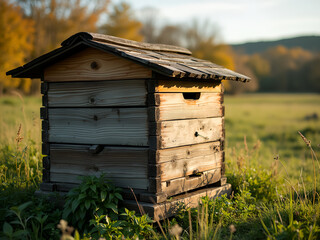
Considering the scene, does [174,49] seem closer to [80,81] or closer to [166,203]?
[80,81]

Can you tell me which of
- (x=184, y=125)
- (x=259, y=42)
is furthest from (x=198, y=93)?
(x=259, y=42)

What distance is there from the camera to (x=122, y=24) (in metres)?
31.3

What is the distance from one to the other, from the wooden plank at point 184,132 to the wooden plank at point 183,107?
0.07 m

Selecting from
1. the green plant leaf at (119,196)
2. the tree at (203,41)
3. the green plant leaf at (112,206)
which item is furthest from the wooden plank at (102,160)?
the tree at (203,41)

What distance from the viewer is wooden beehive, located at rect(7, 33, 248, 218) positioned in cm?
398

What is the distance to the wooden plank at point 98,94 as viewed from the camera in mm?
4047

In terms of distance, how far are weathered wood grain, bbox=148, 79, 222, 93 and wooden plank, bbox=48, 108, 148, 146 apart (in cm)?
32

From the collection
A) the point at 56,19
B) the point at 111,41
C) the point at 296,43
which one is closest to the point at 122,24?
the point at 56,19

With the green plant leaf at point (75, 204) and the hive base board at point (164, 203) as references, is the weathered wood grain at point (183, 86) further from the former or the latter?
the green plant leaf at point (75, 204)

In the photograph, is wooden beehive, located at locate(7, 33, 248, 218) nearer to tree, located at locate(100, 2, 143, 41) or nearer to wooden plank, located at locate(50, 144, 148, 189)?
wooden plank, located at locate(50, 144, 148, 189)

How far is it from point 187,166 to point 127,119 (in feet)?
3.50

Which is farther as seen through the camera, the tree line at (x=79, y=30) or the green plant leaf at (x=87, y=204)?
the tree line at (x=79, y=30)

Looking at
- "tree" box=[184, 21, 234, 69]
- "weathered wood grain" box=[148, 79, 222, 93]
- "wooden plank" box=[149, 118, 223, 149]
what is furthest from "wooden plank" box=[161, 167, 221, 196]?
"tree" box=[184, 21, 234, 69]

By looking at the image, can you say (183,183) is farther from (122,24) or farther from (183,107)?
(122,24)
